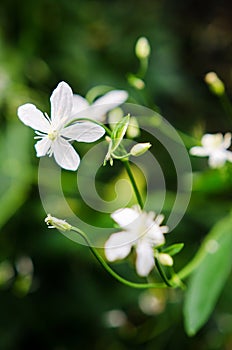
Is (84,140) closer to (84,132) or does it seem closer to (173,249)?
(84,132)

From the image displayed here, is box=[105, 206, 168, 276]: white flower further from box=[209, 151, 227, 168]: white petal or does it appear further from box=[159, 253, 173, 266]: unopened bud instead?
box=[209, 151, 227, 168]: white petal

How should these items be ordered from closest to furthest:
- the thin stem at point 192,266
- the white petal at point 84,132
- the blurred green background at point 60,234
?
the white petal at point 84,132
the thin stem at point 192,266
the blurred green background at point 60,234

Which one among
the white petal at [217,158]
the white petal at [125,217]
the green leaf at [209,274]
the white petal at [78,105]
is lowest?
the green leaf at [209,274]

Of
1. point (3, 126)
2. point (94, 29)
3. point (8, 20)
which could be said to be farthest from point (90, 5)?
point (3, 126)

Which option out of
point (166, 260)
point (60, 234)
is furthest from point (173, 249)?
point (60, 234)

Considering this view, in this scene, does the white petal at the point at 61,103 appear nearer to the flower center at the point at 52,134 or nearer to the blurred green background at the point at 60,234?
the flower center at the point at 52,134

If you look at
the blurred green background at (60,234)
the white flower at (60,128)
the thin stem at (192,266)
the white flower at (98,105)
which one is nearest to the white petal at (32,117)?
the white flower at (60,128)
